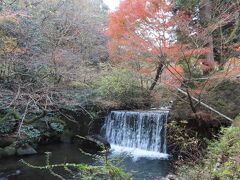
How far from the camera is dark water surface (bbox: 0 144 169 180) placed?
8641 millimetres

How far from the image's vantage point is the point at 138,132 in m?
12.7

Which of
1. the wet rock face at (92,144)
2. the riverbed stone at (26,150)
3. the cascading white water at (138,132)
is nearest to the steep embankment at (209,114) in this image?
the cascading white water at (138,132)

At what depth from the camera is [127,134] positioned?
13008 mm

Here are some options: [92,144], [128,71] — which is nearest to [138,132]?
[92,144]

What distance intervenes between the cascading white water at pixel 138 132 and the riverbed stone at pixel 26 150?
3.41 metres

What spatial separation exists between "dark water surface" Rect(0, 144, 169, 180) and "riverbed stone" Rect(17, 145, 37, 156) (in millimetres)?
295

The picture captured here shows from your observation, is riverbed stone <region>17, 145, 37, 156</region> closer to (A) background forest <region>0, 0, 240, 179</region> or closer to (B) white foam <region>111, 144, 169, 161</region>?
(A) background forest <region>0, 0, 240, 179</region>

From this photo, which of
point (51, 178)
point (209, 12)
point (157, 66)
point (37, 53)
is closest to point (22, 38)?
point (37, 53)

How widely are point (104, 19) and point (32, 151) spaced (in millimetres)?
11828

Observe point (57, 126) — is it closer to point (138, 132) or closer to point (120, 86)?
point (138, 132)

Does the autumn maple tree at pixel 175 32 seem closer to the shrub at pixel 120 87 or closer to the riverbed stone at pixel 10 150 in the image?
the shrub at pixel 120 87

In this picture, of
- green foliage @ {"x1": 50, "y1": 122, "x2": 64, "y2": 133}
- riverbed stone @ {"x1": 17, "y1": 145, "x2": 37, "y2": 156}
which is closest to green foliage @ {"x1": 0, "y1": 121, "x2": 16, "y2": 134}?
riverbed stone @ {"x1": 17, "y1": 145, "x2": 37, "y2": 156}

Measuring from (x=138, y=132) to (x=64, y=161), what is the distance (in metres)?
4.08

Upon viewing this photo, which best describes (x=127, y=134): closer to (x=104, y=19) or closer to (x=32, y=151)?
(x=32, y=151)
